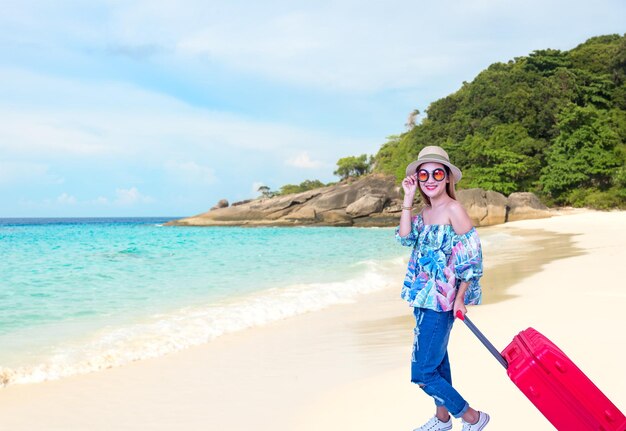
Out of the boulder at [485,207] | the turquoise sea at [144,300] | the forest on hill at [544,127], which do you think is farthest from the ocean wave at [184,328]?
the forest on hill at [544,127]

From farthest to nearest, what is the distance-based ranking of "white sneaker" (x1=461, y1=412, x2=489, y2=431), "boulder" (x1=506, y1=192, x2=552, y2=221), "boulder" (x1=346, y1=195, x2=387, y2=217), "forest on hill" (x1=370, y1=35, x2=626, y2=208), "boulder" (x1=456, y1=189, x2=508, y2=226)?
1. "boulder" (x1=346, y1=195, x2=387, y2=217)
2. "forest on hill" (x1=370, y1=35, x2=626, y2=208)
3. "boulder" (x1=456, y1=189, x2=508, y2=226)
4. "boulder" (x1=506, y1=192, x2=552, y2=221)
5. "white sneaker" (x1=461, y1=412, x2=489, y2=431)

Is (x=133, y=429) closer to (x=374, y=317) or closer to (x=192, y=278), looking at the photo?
(x=374, y=317)

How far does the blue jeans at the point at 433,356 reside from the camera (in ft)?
9.19

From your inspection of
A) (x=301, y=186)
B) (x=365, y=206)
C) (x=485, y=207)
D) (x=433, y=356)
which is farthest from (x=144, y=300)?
(x=301, y=186)

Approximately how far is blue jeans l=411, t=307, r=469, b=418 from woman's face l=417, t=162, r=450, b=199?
2.05 ft

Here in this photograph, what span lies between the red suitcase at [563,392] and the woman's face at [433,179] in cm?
94

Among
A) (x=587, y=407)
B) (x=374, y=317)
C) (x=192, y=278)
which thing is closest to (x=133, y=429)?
(x=587, y=407)

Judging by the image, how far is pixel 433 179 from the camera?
9.73 ft

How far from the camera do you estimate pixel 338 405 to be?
3660 mm

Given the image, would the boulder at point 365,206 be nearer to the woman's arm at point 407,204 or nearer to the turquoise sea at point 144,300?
the turquoise sea at point 144,300

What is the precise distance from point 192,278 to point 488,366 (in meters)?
9.05

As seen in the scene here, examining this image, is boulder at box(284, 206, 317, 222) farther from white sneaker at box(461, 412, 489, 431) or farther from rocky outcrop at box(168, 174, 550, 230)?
white sneaker at box(461, 412, 489, 431)

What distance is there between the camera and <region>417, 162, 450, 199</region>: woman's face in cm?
295

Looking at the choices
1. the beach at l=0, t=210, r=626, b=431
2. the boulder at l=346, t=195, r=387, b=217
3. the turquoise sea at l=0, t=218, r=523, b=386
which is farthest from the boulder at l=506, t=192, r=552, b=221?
the beach at l=0, t=210, r=626, b=431
